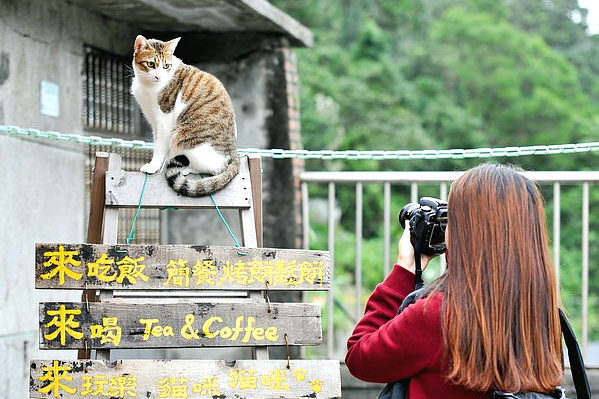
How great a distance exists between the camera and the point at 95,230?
305 centimetres

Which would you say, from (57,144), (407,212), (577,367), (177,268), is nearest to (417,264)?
(407,212)

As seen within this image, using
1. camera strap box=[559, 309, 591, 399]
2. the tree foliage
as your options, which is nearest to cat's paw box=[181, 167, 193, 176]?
camera strap box=[559, 309, 591, 399]

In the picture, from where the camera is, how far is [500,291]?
190 cm

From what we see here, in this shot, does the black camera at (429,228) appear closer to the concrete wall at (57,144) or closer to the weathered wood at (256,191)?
the weathered wood at (256,191)

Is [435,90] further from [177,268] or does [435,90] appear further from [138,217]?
[177,268]

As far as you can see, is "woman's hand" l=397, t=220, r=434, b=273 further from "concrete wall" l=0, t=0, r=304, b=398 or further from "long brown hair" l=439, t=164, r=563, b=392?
"concrete wall" l=0, t=0, r=304, b=398

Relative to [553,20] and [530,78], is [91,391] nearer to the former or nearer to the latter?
[530,78]

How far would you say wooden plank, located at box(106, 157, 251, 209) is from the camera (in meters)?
2.99

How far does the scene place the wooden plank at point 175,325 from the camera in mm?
2662

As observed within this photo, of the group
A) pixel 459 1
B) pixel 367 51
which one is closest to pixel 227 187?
pixel 367 51

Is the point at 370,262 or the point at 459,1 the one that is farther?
the point at 459,1

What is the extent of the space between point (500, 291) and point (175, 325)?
1191 mm

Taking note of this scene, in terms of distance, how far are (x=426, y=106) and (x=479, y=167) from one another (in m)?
18.8

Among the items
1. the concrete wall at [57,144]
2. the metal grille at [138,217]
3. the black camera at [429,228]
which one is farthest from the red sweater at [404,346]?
the metal grille at [138,217]
